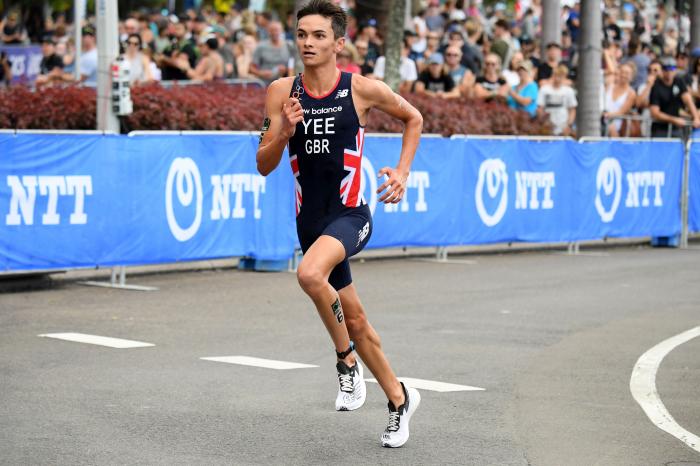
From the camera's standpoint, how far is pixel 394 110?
25.3 ft

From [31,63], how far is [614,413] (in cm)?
2168

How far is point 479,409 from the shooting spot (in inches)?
329

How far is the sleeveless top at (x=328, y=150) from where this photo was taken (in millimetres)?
7492

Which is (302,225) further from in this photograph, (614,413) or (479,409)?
(614,413)

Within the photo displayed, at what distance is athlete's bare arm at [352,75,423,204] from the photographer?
743cm

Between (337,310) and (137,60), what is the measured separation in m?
15.1

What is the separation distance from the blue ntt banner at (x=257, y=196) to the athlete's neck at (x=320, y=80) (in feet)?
21.7

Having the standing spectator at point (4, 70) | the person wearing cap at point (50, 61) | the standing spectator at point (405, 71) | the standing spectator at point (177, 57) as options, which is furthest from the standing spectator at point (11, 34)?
the standing spectator at point (405, 71)

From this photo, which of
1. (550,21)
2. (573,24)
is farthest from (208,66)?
(573,24)

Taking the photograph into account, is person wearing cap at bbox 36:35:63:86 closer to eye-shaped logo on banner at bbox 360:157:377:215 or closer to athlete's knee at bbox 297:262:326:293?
eye-shaped logo on banner at bbox 360:157:377:215

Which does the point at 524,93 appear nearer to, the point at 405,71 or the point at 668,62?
the point at 405,71

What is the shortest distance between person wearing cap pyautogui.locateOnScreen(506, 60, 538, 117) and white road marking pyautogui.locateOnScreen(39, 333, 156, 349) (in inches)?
519

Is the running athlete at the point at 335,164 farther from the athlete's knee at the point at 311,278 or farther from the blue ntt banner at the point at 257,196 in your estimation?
the blue ntt banner at the point at 257,196

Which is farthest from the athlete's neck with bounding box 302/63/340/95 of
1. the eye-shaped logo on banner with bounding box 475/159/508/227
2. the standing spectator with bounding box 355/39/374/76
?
the standing spectator with bounding box 355/39/374/76
